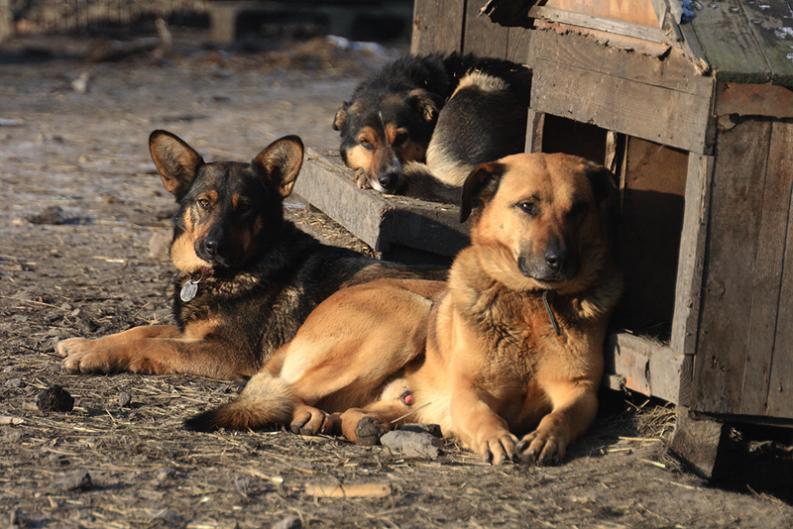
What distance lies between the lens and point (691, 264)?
4871 millimetres

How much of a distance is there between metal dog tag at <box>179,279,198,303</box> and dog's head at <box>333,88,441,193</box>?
6.94 feet

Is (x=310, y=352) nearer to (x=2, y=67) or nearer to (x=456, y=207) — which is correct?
(x=456, y=207)

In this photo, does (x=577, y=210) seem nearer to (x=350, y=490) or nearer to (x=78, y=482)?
(x=350, y=490)

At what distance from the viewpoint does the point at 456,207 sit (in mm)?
7395

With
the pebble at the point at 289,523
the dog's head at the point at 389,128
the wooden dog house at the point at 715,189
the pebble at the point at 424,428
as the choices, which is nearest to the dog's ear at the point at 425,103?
the dog's head at the point at 389,128

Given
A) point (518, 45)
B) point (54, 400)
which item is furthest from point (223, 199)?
point (518, 45)

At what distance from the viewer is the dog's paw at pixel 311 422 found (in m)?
5.27

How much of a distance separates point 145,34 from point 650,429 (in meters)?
13.6

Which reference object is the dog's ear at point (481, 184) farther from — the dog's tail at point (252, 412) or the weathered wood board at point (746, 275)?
the dog's tail at point (252, 412)

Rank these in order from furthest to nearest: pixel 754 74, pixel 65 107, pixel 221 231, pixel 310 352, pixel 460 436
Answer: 1. pixel 65 107
2. pixel 221 231
3. pixel 310 352
4. pixel 460 436
5. pixel 754 74

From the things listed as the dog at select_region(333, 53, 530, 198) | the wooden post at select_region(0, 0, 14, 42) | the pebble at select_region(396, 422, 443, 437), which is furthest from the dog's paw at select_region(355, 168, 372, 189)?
the wooden post at select_region(0, 0, 14, 42)

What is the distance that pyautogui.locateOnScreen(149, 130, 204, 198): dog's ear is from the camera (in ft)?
21.4

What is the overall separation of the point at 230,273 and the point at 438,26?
149 inches

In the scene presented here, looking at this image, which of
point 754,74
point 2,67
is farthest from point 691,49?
point 2,67
